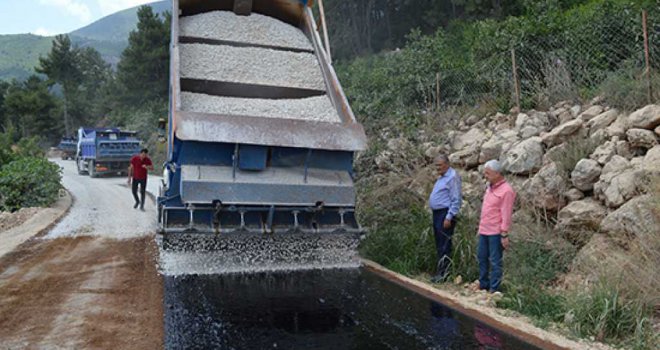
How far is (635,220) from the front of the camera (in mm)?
4188

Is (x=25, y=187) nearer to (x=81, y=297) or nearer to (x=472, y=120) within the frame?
(x=81, y=297)

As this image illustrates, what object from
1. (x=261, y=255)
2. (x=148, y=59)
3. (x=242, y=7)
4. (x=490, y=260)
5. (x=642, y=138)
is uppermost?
(x=148, y=59)

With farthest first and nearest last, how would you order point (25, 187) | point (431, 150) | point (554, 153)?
point (25, 187)
point (431, 150)
point (554, 153)

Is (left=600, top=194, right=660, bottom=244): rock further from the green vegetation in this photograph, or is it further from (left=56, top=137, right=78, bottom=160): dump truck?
(left=56, top=137, right=78, bottom=160): dump truck

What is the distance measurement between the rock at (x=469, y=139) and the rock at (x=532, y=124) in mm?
565

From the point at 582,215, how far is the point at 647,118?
3.87 ft

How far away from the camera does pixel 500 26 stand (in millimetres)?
10625

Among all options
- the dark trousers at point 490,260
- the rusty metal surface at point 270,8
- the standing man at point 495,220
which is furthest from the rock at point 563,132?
the rusty metal surface at point 270,8

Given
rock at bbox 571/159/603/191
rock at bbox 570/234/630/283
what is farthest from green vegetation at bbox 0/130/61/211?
rock at bbox 570/234/630/283

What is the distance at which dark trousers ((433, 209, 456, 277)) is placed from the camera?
17.0 feet

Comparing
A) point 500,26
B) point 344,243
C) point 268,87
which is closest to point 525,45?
point 500,26

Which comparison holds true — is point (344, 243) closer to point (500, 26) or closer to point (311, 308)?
point (311, 308)

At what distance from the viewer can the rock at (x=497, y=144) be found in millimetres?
6461

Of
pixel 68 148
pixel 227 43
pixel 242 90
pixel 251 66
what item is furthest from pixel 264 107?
pixel 68 148
